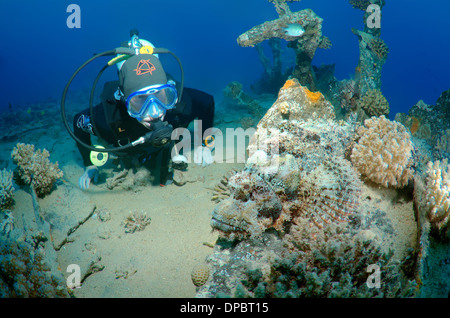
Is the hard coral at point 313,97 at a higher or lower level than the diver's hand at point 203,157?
higher

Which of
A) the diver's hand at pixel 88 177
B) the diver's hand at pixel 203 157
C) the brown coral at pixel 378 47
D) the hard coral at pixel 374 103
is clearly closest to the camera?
the diver's hand at pixel 88 177

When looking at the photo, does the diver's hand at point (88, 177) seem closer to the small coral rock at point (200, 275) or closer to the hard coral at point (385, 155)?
the small coral rock at point (200, 275)

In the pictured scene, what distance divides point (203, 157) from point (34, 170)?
3369 mm

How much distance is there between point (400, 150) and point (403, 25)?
4067 inches

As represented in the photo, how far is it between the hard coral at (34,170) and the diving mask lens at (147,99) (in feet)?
6.54

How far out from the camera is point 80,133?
16.3ft

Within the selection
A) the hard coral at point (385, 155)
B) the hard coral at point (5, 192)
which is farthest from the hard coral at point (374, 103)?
the hard coral at point (5, 192)

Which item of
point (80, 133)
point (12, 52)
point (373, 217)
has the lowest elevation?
point (373, 217)

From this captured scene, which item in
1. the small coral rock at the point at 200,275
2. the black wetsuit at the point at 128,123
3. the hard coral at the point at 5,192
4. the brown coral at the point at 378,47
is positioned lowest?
the small coral rock at the point at 200,275

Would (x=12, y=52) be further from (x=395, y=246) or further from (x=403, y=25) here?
(x=403, y=25)

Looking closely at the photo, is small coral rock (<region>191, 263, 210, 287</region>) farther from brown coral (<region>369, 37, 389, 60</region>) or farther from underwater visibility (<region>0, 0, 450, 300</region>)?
brown coral (<region>369, 37, 389, 60</region>)

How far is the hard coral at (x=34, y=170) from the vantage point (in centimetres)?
404
